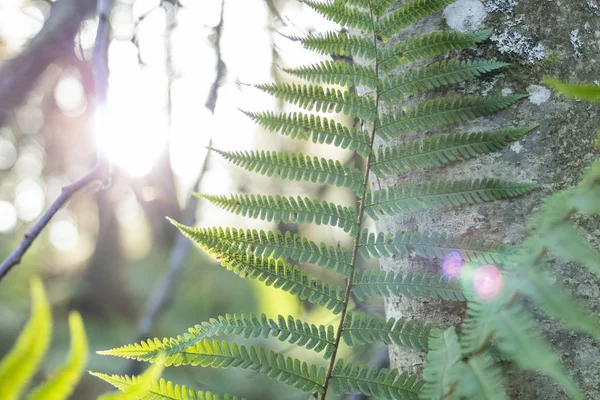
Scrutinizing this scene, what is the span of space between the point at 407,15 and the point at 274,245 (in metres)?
0.58

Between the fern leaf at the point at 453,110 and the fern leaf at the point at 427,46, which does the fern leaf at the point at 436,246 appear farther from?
the fern leaf at the point at 427,46

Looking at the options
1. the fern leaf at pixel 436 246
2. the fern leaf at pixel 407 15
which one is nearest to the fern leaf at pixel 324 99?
the fern leaf at pixel 407 15

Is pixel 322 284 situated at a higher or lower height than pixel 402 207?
lower

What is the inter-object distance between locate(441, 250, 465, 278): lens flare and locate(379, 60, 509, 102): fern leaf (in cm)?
35

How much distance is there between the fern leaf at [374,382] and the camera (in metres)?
0.73

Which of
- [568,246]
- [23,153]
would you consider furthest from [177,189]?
[568,246]

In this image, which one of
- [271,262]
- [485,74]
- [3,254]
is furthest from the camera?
[3,254]

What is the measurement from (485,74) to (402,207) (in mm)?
354

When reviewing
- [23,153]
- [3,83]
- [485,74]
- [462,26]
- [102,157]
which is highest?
[23,153]

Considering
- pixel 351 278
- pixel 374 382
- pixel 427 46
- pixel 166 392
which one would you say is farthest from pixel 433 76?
pixel 166 392

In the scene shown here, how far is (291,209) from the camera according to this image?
0.91m

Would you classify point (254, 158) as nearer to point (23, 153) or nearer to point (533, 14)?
point (533, 14)

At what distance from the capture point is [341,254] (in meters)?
0.86

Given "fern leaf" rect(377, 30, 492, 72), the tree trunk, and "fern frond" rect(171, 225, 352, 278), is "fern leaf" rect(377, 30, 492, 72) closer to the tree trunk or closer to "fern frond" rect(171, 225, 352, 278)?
the tree trunk
